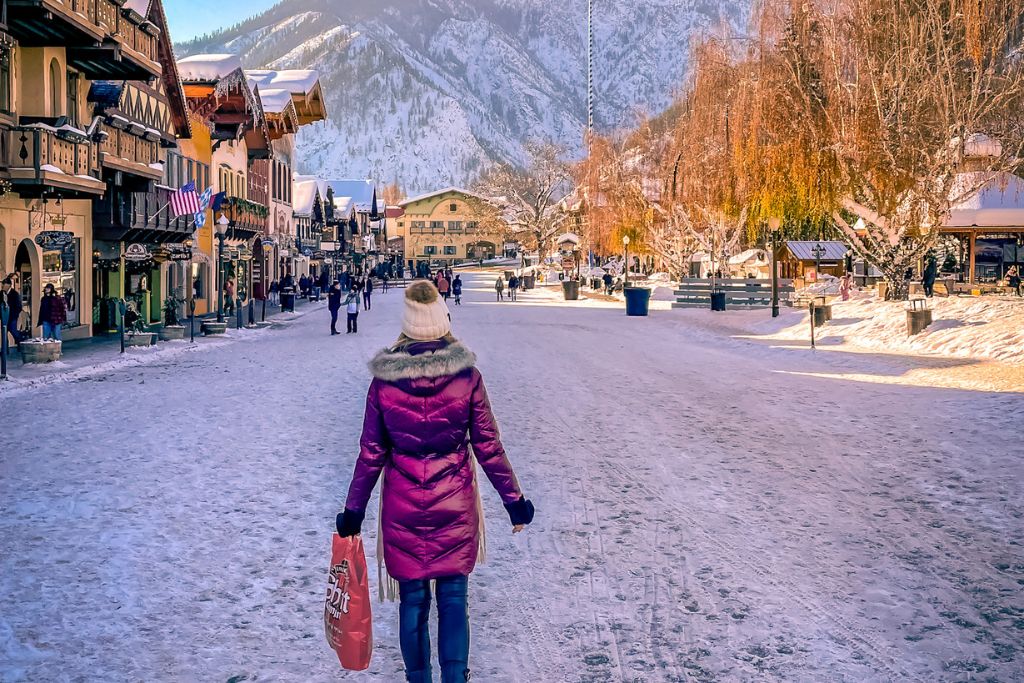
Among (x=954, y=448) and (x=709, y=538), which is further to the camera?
(x=954, y=448)

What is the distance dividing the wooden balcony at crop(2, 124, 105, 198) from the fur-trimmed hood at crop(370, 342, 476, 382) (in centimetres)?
1946

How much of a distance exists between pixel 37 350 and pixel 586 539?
15742 millimetres

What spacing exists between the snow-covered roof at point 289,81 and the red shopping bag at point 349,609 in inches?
2152

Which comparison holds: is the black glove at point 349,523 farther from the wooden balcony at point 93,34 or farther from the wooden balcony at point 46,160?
the wooden balcony at point 46,160

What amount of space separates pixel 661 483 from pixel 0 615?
5172 mm

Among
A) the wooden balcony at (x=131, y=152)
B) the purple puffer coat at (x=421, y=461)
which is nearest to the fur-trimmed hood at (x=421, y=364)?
the purple puffer coat at (x=421, y=461)

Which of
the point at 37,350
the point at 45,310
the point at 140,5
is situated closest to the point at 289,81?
the point at 140,5

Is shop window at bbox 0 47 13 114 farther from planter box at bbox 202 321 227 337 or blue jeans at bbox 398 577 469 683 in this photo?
blue jeans at bbox 398 577 469 683

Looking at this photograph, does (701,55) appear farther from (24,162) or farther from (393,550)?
(393,550)

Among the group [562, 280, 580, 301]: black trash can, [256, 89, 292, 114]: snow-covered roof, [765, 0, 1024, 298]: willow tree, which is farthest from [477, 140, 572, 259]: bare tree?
[765, 0, 1024, 298]: willow tree

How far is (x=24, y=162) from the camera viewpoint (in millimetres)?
21031

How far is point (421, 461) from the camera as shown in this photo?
4.11 m

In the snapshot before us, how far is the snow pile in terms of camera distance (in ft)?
61.8

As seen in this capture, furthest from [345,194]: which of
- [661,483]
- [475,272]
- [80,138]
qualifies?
[661,483]
